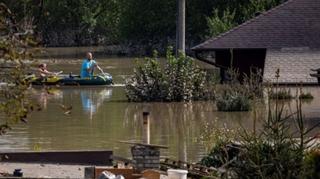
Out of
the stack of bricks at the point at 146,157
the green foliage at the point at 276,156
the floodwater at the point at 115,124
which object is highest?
the green foliage at the point at 276,156

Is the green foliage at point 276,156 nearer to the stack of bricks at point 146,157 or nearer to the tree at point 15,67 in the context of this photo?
the tree at point 15,67

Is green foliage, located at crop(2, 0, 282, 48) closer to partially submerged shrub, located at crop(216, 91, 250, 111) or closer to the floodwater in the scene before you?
the floodwater

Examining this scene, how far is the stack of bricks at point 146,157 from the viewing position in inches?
673

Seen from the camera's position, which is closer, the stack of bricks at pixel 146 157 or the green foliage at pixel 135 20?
the stack of bricks at pixel 146 157

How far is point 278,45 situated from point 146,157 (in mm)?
25612

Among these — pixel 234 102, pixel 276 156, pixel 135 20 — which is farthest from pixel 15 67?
pixel 135 20

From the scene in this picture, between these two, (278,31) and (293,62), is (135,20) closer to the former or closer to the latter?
(278,31)

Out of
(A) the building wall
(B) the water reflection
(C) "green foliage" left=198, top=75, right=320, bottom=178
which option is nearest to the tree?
(C) "green foliage" left=198, top=75, right=320, bottom=178

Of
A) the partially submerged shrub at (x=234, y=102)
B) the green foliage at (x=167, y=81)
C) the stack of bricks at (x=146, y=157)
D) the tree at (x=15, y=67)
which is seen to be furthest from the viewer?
the green foliage at (x=167, y=81)

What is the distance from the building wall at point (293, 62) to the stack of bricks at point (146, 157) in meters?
25.1

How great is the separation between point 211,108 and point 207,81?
4580 mm

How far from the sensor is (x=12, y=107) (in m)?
10.9

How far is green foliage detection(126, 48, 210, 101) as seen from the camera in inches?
1348

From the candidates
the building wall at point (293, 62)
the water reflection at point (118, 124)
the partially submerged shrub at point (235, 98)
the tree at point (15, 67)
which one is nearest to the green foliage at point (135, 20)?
the building wall at point (293, 62)
